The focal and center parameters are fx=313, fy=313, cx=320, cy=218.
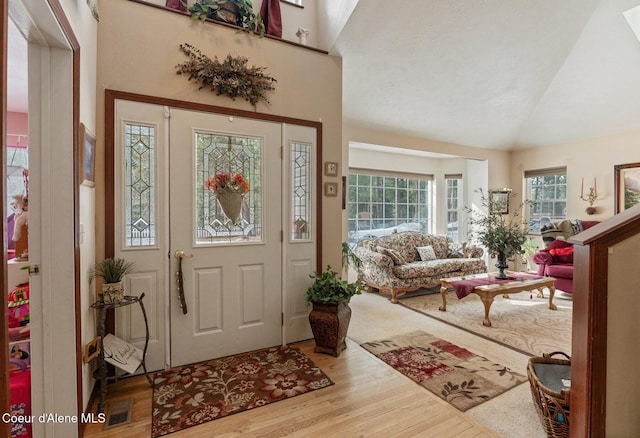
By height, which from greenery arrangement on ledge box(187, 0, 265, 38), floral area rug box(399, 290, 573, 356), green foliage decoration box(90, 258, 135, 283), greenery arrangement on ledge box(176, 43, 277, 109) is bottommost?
floral area rug box(399, 290, 573, 356)

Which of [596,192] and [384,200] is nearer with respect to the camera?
[596,192]

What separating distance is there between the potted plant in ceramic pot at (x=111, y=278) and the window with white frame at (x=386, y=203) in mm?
3774

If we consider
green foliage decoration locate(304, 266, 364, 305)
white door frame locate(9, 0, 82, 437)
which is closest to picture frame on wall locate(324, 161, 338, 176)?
green foliage decoration locate(304, 266, 364, 305)

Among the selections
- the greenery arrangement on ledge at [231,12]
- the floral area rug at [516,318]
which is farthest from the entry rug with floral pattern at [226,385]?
the greenery arrangement on ledge at [231,12]

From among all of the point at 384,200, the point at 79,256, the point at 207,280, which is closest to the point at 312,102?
the point at 207,280

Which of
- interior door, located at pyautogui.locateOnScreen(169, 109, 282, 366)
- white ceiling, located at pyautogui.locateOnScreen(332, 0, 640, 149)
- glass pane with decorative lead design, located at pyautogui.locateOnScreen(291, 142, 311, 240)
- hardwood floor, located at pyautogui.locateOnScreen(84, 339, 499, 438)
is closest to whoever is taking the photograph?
hardwood floor, located at pyautogui.locateOnScreen(84, 339, 499, 438)

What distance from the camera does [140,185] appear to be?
2469 millimetres

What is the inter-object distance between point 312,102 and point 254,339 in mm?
2357

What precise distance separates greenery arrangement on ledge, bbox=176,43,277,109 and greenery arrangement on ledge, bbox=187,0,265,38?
315 millimetres

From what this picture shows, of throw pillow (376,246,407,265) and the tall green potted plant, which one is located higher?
throw pillow (376,246,407,265)

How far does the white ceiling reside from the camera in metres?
3.34

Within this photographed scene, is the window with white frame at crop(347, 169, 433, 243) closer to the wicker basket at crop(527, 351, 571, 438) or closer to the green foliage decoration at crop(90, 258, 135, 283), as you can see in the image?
the green foliage decoration at crop(90, 258, 135, 283)

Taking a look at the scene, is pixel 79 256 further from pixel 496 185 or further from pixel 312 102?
pixel 496 185

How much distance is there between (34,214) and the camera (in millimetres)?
1642
